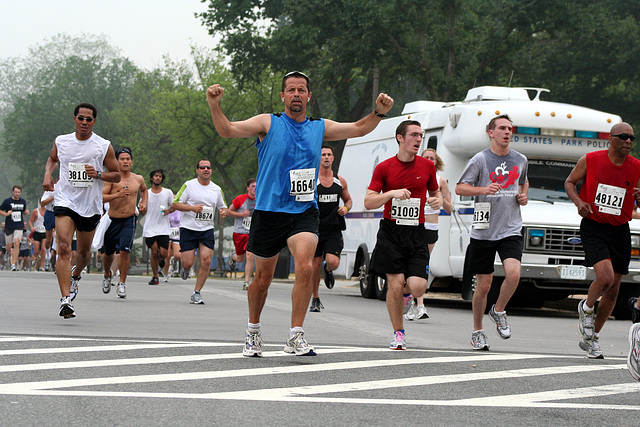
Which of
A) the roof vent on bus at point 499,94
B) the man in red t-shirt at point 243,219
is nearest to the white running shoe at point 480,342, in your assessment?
the roof vent on bus at point 499,94

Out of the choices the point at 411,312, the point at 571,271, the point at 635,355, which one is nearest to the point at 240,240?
the point at 411,312

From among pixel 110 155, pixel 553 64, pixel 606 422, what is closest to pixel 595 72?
pixel 553 64

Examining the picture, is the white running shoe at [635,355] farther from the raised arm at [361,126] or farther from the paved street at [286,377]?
the raised arm at [361,126]

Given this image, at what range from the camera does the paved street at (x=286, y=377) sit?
559 centimetres

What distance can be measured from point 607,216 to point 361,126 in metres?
2.47

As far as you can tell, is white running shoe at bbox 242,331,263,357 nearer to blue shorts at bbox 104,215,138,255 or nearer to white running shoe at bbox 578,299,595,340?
white running shoe at bbox 578,299,595,340

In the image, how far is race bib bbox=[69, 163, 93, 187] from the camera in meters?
11.2

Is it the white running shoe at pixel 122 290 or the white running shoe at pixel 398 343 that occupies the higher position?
the white running shoe at pixel 122 290

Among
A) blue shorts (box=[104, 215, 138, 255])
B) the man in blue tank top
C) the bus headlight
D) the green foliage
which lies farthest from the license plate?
the green foliage

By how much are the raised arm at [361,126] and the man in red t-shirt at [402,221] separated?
1.00 m

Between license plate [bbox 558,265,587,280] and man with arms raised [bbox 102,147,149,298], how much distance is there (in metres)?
5.96

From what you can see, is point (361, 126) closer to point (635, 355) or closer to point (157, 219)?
point (635, 355)

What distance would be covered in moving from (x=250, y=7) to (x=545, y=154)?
77.7ft

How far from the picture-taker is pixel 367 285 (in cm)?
2000
